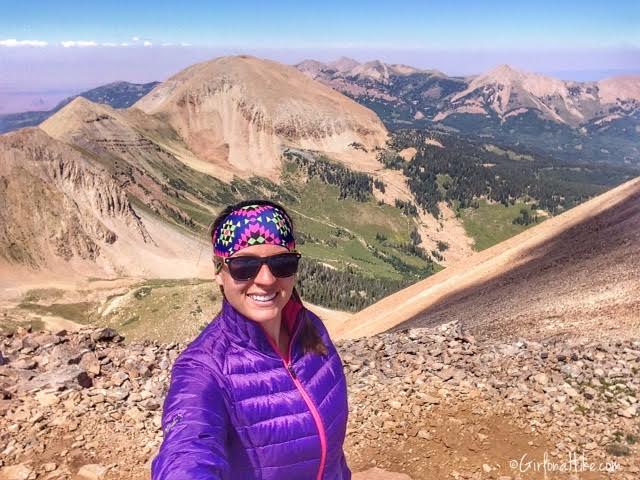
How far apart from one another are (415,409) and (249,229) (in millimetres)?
11040

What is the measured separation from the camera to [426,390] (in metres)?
15.7

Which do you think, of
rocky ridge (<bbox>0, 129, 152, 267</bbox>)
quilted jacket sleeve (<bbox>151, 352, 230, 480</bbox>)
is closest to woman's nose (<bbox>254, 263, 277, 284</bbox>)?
quilted jacket sleeve (<bbox>151, 352, 230, 480</bbox>)

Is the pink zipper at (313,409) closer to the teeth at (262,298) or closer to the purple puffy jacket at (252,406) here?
the purple puffy jacket at (252,406)

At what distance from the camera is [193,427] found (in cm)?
499

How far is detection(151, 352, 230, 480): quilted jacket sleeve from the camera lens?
15.3ft

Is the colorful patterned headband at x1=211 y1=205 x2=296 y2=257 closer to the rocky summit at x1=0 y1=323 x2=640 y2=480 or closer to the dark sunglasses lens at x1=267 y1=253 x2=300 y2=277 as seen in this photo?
the dark sunglasses lens at x1=267 y1=253 x2=300 y2=277

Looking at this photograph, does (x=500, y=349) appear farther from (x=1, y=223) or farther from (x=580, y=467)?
(x=1, y=223)

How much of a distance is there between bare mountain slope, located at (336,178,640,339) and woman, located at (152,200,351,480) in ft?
58.7

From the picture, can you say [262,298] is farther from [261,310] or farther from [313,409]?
[313,409]

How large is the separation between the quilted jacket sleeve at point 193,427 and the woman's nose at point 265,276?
3.72 ft

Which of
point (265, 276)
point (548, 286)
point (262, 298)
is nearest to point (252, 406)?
point (262, 298)

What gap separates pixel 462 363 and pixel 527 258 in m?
31.7

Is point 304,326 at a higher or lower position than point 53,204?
higher

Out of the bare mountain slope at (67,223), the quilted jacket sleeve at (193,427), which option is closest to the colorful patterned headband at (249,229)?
the quilted jacket sleeve at (193,427)
